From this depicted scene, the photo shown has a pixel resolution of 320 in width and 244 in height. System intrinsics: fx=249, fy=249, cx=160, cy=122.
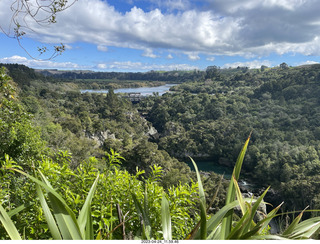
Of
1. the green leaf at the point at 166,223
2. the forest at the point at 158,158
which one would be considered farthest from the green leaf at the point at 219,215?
the green leaf at the point at 166,223

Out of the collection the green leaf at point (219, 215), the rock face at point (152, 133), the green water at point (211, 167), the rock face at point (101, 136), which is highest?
the green leaf at point (219, 215)

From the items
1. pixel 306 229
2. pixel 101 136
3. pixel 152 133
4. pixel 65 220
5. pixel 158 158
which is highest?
pixel 65 220

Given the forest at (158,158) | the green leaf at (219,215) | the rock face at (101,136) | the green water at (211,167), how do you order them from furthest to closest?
the green water at (211,167) < the rock face at (101,136) < the forest at (158,158) < the green leaf at (219,215)

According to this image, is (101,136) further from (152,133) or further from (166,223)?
(166,223)

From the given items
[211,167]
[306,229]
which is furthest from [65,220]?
[211,167]

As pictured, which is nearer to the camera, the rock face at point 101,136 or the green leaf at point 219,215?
the green leaf at point 219,215

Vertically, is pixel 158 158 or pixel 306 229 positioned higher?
pixel 306 229

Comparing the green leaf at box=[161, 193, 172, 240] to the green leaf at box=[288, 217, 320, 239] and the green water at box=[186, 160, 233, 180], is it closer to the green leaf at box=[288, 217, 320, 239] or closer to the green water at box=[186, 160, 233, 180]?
the green leaf at box=[288, 217, 320, 239]

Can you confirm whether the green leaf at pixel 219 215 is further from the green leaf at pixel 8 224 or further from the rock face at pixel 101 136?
the rock face at pixel 101 136
